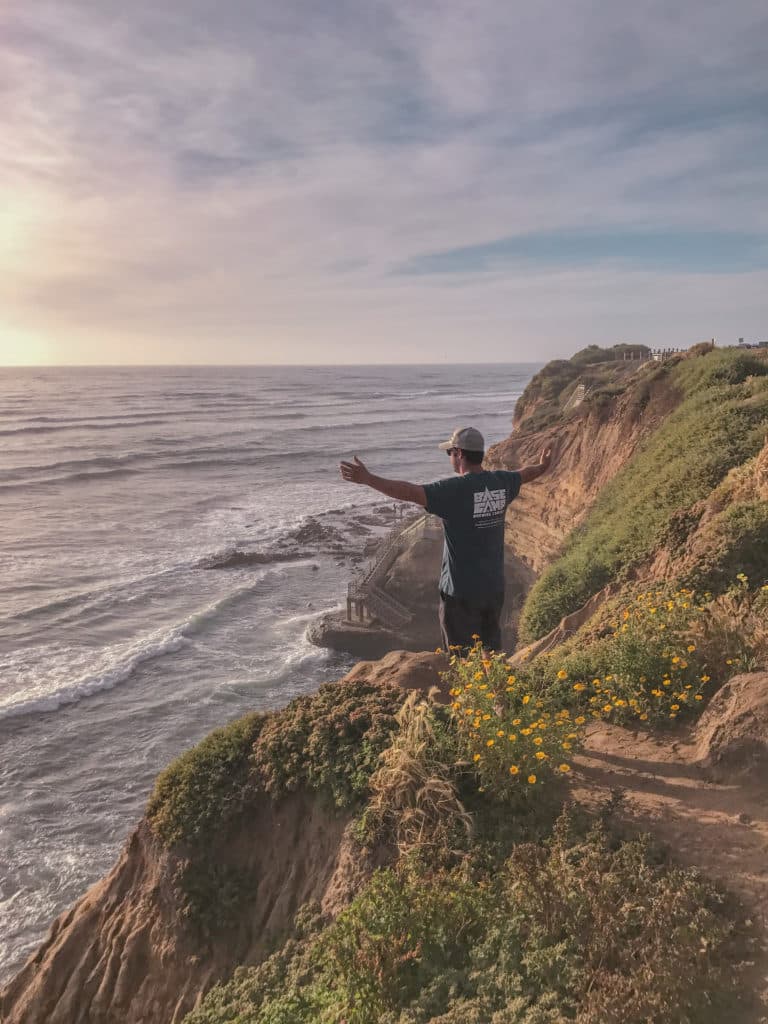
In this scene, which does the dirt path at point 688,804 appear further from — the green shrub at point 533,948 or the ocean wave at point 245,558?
the ocean wave at point 245,558

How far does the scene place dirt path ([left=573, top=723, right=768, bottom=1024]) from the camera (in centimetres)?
359

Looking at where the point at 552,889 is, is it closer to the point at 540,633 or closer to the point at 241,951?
the point at 241,951

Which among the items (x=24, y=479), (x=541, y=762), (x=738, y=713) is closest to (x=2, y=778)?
(x=541, y=762)

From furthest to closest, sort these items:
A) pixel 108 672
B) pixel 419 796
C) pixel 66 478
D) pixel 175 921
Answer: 1. pixel 66 478
2. pixel 108 672
3. pixel 175 921
4. pixel 419 796

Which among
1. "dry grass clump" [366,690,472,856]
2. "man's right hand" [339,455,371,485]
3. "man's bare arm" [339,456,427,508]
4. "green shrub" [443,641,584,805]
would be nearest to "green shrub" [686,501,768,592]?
"green shrub" [443,641,584,805]

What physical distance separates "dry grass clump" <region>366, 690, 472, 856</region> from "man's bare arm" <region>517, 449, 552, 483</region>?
205 centimetres

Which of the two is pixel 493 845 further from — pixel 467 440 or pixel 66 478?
pixel 66 478

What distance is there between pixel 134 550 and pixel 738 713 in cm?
2854

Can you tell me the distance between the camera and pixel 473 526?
5191 mm

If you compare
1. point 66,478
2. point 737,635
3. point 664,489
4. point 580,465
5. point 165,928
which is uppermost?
point 664,489

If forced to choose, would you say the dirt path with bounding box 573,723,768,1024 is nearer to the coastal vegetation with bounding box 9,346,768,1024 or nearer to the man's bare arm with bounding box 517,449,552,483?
the coastal vegetation with bounding box 9,346,768,1024

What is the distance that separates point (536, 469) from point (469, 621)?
1.41m

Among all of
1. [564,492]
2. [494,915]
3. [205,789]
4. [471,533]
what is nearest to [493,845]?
[494,915]

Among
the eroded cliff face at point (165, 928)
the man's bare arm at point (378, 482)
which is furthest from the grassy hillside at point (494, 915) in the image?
the man's bare arm at point (378, 482)
